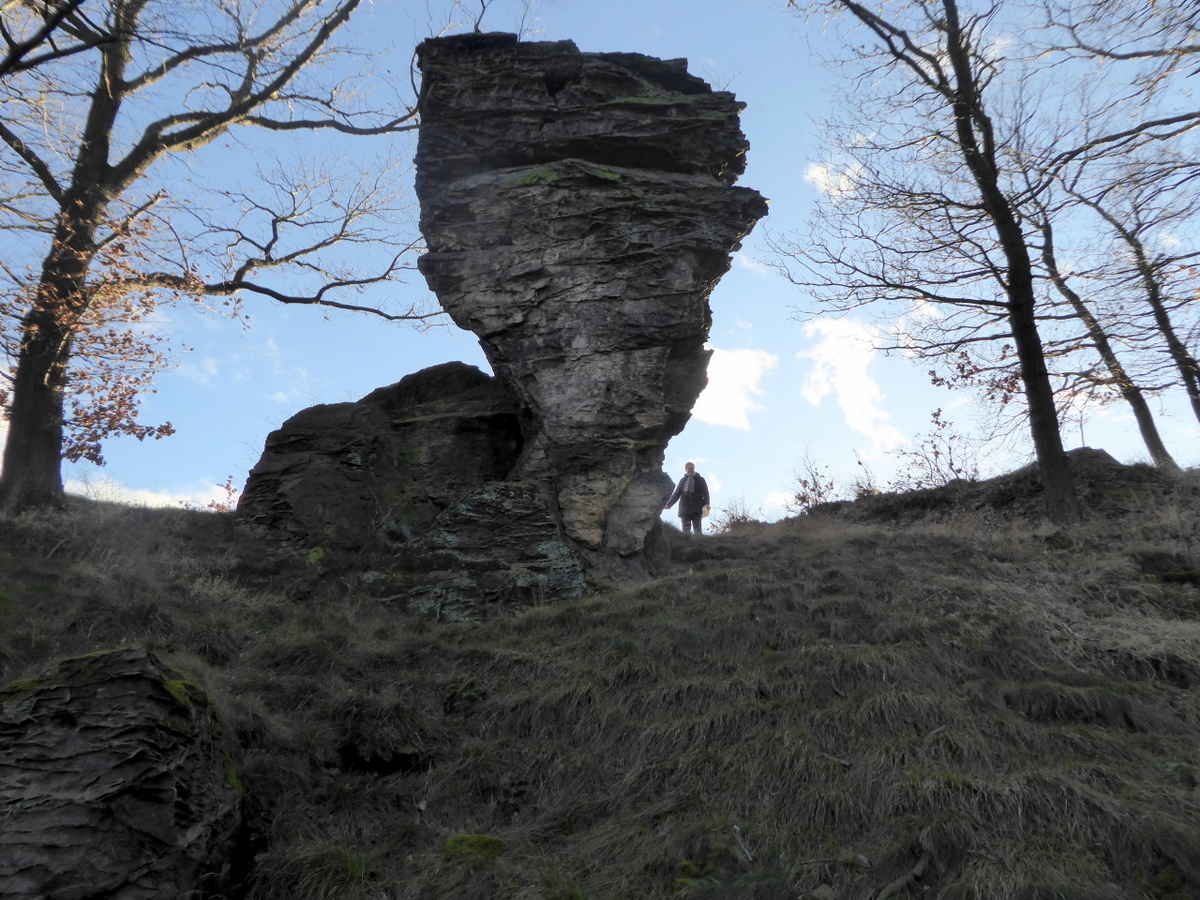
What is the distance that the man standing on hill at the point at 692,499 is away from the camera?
1484cm

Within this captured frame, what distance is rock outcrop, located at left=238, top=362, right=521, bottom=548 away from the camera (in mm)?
9438

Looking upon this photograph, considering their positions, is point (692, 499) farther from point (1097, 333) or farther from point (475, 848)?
point (475, 848)

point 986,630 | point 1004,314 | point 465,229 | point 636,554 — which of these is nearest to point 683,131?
point 465,229

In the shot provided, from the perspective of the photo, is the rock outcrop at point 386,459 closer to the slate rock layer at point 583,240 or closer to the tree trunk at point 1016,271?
the slate rock layer at point 583,240

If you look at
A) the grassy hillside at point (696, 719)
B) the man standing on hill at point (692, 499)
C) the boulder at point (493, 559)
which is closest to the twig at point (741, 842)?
the grassy hillside at point (696, 719)

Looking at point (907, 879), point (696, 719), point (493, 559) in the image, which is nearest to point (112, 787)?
point (696, 719)

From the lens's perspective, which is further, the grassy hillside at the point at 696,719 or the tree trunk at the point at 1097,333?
the tree trunk at the point at 1097,333

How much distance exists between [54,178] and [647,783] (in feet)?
43.7

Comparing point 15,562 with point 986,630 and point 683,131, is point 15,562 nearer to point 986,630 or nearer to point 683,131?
point 986,630

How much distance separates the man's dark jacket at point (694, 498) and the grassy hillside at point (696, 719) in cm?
587

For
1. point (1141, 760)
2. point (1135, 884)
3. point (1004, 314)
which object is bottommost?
point (1135, 884)

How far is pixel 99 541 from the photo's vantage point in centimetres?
894

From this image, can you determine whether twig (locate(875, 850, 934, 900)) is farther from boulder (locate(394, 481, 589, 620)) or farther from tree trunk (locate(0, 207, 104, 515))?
tree trunk (locate(0, 207, 104, 515))

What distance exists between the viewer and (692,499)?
48.7 ft
